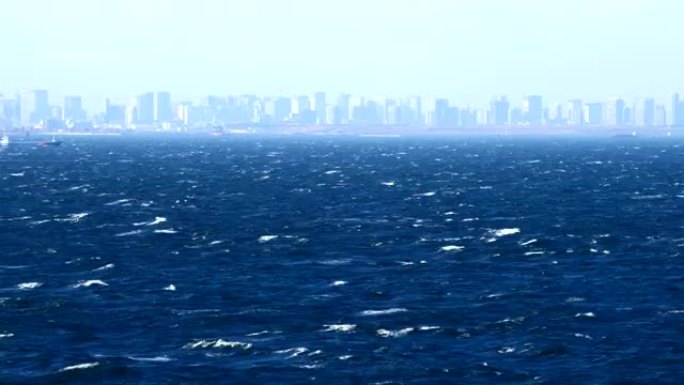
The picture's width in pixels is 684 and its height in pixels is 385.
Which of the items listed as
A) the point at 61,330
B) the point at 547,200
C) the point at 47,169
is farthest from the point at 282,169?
the point at 61,330

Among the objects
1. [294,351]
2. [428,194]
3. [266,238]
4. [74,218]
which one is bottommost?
[428,194]

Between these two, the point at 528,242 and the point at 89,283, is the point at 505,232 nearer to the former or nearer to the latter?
the point at 528,242

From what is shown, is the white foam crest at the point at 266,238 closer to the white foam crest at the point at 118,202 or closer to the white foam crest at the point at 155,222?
the white foam crest at the point at 155,222

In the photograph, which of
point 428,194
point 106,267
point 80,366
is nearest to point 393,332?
point 80,366

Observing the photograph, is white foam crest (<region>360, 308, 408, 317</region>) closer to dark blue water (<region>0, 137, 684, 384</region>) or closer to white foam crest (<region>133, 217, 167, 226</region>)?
dark blue water (<region>0, 137, 684, 384</region>)

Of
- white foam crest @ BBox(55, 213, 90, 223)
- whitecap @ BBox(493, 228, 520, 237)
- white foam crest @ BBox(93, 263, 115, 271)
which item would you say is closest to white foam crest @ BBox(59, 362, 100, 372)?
white foam crest @ BBox(93, 263, 115, 271)

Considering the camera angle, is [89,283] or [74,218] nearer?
[89,283]
